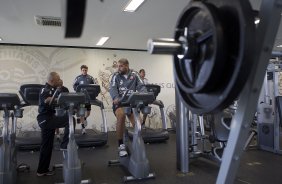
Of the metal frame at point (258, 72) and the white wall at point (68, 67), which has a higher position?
the white wall at point (68, 67)

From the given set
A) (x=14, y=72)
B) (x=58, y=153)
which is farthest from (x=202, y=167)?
(x=14, y=72)

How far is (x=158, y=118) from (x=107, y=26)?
390 cm

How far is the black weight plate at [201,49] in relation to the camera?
83cm

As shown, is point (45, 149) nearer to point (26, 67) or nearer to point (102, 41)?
point (102, 41)

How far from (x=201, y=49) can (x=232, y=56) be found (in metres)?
0.14

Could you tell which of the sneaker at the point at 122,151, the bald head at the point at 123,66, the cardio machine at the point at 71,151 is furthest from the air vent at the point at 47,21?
the sneaker at the point at 122,151

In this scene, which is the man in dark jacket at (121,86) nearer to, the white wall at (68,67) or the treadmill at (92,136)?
the treadmill at (92,136)

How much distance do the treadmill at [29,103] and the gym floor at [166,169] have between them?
0.65 ft

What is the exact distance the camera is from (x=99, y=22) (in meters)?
5.52

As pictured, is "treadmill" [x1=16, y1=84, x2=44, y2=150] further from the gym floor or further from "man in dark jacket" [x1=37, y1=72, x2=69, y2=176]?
"man in dark jacket" [x1=37, y1=72, x2=69, y2=176]

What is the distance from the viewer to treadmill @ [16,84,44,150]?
4.36 meters

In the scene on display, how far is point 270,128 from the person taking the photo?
16.9 feet

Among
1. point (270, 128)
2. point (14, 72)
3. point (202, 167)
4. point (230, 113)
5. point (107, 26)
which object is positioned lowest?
point (202, 167)

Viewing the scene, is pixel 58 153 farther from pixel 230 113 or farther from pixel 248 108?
pixel 248 108
